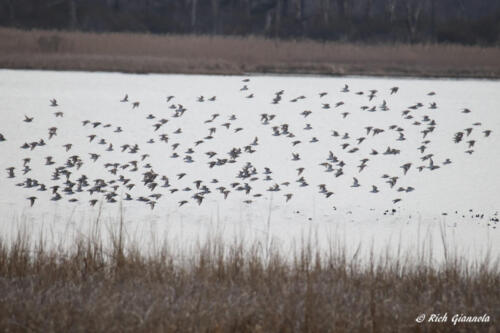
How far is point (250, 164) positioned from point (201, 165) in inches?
35.1

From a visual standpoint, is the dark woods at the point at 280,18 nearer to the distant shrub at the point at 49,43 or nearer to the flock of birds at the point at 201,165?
the distant shrub at the point at 49,43

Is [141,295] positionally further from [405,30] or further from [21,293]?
[405,30]

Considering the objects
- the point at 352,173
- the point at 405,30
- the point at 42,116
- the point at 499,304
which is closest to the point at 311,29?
the point at 405,30

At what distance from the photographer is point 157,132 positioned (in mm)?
16016

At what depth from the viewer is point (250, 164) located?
13.0m

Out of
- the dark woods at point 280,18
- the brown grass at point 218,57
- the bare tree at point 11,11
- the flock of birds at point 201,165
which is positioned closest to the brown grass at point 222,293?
the flock of birds at point 201,165

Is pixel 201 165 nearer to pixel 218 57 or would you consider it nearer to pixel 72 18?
pixel 218 57

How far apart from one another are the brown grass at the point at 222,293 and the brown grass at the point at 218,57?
59.5 ft

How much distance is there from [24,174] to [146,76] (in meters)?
12.7

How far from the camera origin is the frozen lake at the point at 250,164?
955 cm

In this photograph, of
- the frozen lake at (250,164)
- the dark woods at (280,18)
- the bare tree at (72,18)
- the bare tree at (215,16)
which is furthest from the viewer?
the bare tree at (215,16)

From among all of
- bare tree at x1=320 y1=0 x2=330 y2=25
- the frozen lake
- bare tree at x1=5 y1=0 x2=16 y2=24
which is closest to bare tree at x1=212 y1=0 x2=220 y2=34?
bare tree at x1=320 y1=0 x2=330 y2=25

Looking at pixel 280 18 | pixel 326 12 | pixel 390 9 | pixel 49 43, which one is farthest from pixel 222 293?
pixel 390 9

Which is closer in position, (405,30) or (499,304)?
(499,304)
